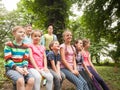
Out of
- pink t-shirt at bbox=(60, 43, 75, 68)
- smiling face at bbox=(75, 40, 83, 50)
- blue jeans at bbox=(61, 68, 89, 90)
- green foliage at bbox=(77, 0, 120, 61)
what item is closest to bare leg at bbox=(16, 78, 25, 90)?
blue jeans at bbox=(61, 68, 89, 90)

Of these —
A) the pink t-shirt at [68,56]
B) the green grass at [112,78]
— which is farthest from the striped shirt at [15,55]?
the green grass at [112,78]

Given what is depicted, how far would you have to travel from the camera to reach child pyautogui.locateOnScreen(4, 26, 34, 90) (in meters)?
4.90

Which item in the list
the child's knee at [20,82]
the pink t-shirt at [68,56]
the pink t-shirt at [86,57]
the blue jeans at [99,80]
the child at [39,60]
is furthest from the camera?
the pink t-shirt at [86,57]

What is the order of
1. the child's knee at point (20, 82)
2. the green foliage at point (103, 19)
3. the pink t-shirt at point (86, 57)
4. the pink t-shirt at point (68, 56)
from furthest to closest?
1. the green foliage at point (103, 19)
2. the pink t-shirt at point (86, 57)
3. the pink t-shirt at point (68, 56)
4. the child's knee at point (20, 82)

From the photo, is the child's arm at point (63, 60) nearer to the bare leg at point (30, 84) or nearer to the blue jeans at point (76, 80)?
the blue jeans at point (76, 80)

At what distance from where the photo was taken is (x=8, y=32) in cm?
2648

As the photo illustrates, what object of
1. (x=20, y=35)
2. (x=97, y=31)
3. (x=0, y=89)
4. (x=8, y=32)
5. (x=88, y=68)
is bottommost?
(x=0, y=89)

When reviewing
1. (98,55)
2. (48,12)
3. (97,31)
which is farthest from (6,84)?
(98,55)

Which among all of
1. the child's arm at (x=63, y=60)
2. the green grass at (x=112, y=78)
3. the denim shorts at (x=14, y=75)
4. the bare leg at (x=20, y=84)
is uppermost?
the child's arm at (x=63, y=60)

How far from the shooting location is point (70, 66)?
6.30 meters

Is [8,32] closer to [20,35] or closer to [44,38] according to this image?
[44,38]

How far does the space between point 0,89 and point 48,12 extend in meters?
5.26

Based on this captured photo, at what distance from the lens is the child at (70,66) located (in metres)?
6.01

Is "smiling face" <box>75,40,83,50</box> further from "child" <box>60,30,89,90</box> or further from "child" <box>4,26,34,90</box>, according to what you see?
"child" <box>4,26,34,90</box>
